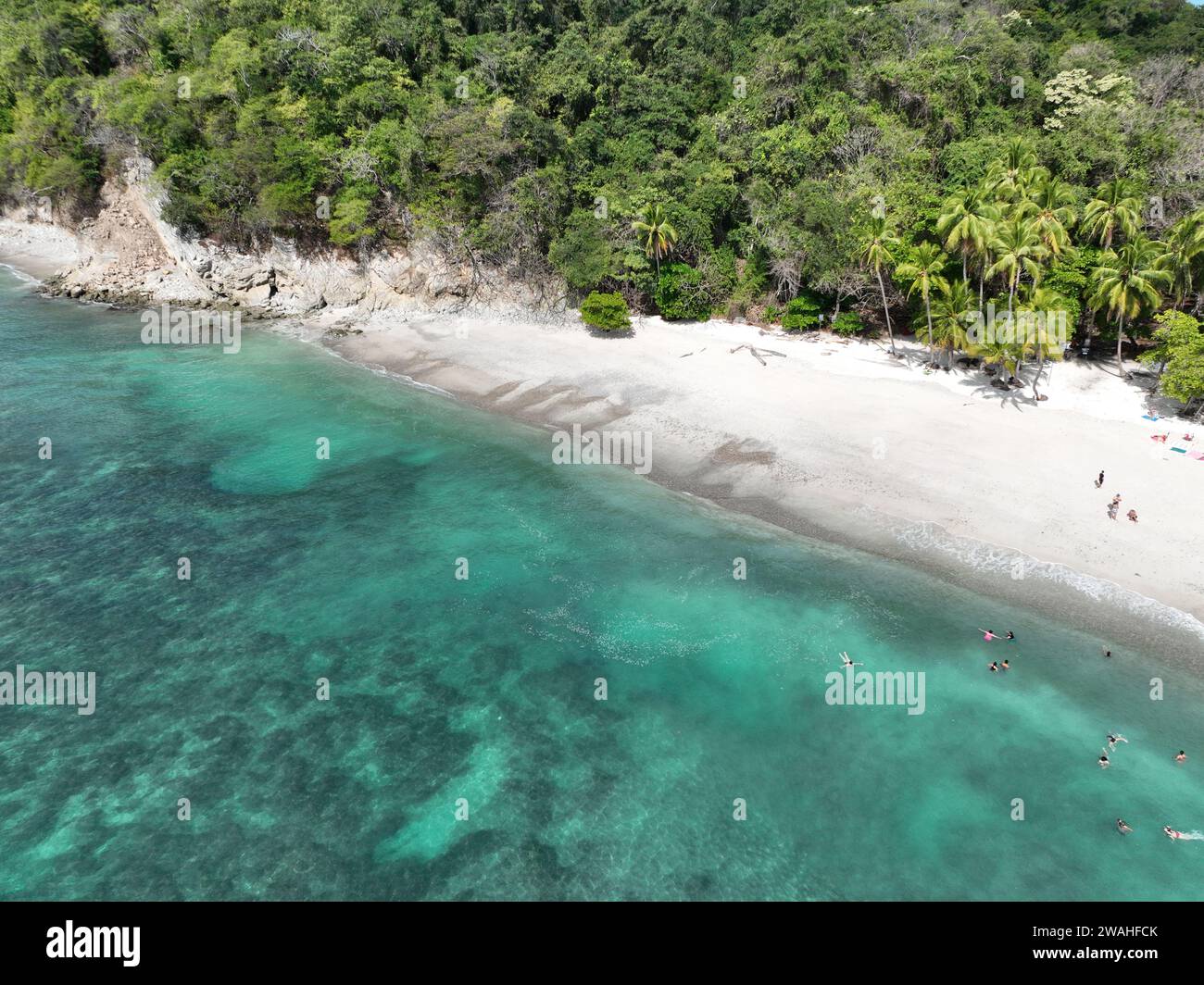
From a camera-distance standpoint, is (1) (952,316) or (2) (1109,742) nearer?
(2) (1109,742)

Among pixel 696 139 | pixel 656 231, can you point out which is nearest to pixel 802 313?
pixel 656 231

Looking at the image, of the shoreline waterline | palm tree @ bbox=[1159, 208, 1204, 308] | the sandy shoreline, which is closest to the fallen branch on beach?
the sandy shoreline

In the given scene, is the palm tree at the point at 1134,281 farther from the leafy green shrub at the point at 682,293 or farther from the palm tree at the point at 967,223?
the leafy green shrub at the point at 682,293

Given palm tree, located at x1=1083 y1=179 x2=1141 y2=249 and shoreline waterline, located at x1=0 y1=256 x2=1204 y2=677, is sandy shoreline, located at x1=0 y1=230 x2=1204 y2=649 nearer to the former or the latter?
shoreline waterline, located at x1=0 y1=256 x2=1204 y2=677

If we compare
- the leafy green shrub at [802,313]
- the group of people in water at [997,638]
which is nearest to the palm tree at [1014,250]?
the leafy green shrub at [802,313]

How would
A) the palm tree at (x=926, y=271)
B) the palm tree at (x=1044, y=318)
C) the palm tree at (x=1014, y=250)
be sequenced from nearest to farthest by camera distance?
the palm tree at (x=1044, y=318) → the palm tree at (x=1014, y=250) → the palm tree at (x=926, y=271)

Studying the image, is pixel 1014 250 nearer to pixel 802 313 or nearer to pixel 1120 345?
pixel 1120 345
